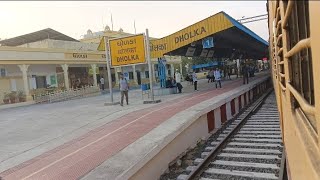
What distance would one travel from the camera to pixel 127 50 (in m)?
16.8

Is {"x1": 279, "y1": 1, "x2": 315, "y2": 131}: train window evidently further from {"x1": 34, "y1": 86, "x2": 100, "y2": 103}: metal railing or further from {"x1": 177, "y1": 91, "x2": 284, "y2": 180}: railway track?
{"x1": 34, "y1": 86, "x2": 100, "y2": 103}: metal railing

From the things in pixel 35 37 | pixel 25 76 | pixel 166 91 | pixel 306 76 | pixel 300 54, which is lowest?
pixel 166 91

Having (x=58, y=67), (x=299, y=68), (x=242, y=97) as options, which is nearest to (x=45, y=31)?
(x=58, y=67)

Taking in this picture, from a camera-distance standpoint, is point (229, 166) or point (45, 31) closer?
point (229, 166)

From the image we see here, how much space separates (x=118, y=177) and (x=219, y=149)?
3.56 m

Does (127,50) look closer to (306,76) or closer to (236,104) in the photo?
(236,104)

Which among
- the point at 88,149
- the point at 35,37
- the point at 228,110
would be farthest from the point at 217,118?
the point at 35,37

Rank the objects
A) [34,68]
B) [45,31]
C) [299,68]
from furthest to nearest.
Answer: [45,31], [34,68], [299,68]

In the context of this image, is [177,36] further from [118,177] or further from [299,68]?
[299,68]

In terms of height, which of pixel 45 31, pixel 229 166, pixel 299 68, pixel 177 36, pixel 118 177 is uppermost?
pixel 45 31

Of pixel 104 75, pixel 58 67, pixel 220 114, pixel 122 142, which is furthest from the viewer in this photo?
pixel 104 75

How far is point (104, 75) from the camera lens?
41531mm

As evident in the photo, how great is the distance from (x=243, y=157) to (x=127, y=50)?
1093cm

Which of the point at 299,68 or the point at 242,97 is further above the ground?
the point at 299,68
